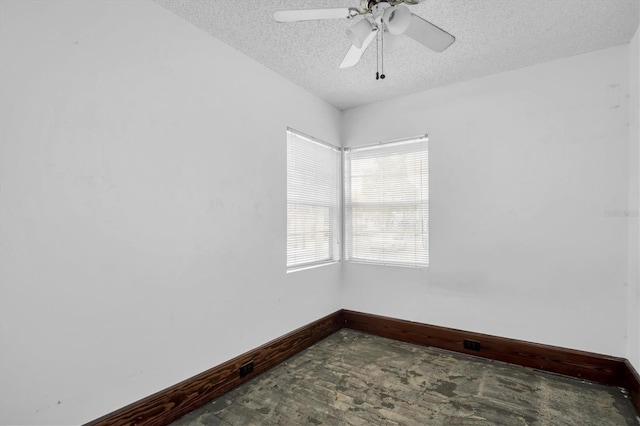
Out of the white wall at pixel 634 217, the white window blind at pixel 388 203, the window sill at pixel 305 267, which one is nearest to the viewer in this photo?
the white wall at pixel 634 217

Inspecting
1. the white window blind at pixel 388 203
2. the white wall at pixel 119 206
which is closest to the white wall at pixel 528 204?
the white window blind at pixel 388 203

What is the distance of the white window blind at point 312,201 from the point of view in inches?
133

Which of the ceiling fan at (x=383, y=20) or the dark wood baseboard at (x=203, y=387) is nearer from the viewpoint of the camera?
the ceiling fan at (x=383, y=20)

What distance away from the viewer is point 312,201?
12.0 ft

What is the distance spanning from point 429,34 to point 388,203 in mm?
2159

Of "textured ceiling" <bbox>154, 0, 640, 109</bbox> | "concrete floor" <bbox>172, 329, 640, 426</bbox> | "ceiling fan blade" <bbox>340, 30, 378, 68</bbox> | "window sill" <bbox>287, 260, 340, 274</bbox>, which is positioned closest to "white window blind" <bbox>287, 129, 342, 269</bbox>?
"window sill" <bbox>287, 260, 340, 274</bbox>

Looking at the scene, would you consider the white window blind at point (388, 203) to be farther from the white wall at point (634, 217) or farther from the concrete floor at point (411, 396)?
the white wall at point (634, 217)

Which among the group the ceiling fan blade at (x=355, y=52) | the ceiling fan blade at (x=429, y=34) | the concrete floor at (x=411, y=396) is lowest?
the concrete floor at (x=411, y=396)

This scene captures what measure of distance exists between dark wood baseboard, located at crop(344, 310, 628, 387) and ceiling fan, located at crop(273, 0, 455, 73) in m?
2.68

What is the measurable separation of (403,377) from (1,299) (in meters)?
2.72

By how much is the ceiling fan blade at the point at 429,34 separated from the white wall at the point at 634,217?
175cm

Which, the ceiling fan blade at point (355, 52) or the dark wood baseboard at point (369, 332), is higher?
the ceiling fan blade at point (355, 52)

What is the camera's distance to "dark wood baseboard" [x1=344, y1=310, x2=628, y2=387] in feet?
8.45

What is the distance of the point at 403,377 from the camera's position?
271 cm
